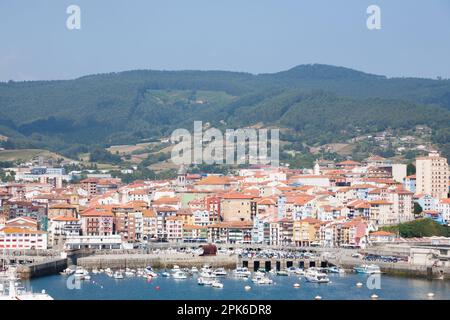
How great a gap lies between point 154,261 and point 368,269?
5514 millimetres

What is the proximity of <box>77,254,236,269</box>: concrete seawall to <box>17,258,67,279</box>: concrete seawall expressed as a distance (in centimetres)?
85

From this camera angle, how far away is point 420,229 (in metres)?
38.8

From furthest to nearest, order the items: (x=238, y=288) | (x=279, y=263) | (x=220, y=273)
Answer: (x=279, y=263), (x=220, y=273), (x=238, y=288)

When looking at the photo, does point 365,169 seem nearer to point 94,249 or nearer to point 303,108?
point 94,249

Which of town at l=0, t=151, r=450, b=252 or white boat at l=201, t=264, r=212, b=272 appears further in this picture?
town at l=0, t=151, r=450, b=252

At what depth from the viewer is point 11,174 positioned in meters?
65.4

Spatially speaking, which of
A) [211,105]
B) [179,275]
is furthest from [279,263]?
[211,105]

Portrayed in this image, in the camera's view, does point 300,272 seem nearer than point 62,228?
Yes

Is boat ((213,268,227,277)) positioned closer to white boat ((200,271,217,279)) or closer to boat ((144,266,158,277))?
white boat ((200,271,217,279))

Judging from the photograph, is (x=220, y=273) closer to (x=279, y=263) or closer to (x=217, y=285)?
(x=279, y=263)

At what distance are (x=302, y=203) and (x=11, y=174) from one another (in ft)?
85.2

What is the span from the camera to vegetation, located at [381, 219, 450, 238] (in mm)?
38281

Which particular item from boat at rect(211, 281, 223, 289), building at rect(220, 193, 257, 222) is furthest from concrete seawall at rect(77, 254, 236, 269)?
building at rect(220, 193, 257, 222)
